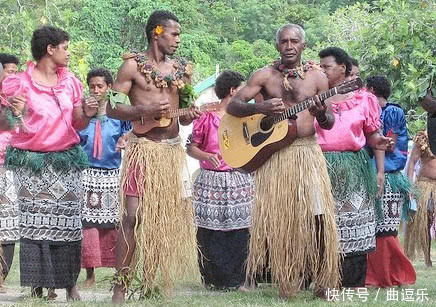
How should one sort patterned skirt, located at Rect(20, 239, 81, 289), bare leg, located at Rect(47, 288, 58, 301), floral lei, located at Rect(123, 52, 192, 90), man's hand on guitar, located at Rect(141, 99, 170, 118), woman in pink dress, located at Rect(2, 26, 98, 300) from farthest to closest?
bare leg, located at Rect(47, 288, 58, 301), patterned skirt, located at Rect(20, 239, 81, 289), woman in pink dress, located at Rect(2, 26, 98, 300), floral lei, located at Rect(123, 52, 192, 90), man's hand on guitar, located at Rect(141, 99, 170, 118)

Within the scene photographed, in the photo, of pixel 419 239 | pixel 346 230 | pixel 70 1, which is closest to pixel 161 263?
pixel 346 230

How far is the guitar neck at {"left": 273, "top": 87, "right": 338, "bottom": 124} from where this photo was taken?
21.1 feet

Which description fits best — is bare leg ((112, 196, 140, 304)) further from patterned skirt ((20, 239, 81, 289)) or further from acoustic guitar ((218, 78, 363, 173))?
acoustic guitar ((218, 78, 363, 173))

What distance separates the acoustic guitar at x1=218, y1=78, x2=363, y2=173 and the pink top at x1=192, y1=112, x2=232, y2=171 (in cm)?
112

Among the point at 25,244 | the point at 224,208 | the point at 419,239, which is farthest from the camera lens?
the point at 419,239

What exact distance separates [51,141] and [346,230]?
2.39m

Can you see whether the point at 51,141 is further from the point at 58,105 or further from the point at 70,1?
the point at 70,1

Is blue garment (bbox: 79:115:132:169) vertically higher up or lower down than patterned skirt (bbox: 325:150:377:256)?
higher up

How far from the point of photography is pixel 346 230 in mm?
7711

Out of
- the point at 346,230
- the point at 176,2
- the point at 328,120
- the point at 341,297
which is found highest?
the point at 176,2

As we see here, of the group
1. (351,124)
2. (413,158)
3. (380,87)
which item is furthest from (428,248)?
(351,124)

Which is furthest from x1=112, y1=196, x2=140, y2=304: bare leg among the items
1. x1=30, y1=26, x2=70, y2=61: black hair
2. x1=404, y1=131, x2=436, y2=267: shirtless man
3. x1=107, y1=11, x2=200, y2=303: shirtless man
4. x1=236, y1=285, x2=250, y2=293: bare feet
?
x1=404, y1=131, x2=436, y2=267: shirtless man

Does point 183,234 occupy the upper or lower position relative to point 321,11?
lower

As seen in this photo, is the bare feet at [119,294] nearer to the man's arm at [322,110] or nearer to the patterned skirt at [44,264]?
the patterned skirt at [44,264]
